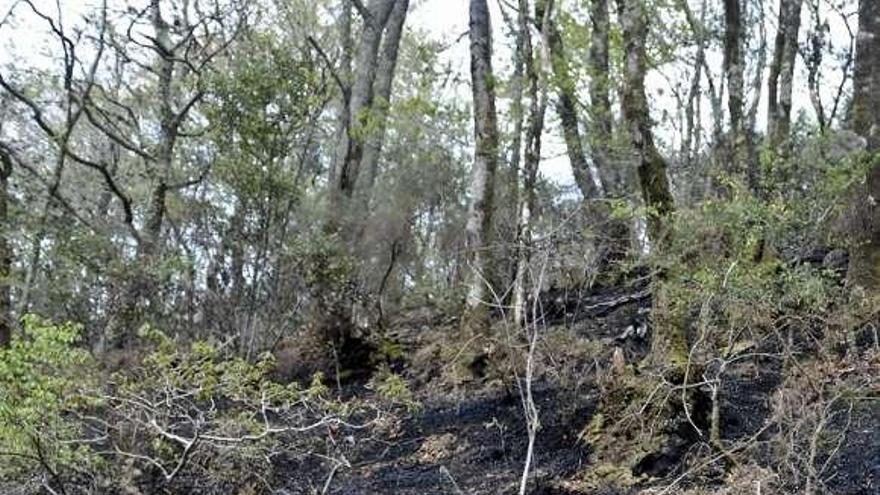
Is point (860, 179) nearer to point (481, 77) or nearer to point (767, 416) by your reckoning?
point (767, 416)

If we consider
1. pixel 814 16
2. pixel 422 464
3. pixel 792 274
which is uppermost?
pixel 814 16

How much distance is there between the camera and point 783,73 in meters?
11.2

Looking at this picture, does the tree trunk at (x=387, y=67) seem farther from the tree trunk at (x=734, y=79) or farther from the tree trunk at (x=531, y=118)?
the tree trunk at (x=734, y=79)

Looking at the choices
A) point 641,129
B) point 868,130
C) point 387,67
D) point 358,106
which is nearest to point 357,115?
point 358,106

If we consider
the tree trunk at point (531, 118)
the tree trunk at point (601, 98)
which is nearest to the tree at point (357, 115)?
the tree trunk at point (531, 118)

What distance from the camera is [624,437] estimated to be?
5.89m

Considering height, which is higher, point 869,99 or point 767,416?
point 869,99

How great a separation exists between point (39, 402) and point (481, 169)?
4.81 metres

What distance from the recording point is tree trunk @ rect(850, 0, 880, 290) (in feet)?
23.2

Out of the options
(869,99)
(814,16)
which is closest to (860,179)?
(869,99)

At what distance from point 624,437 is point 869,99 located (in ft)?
12.3

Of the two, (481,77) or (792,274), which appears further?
(481,77)

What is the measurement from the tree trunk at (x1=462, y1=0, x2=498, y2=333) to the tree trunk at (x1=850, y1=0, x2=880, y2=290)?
10.4 ft

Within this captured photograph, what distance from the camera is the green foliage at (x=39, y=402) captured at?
17.4 ft
